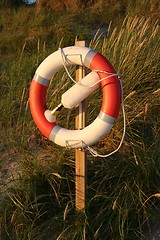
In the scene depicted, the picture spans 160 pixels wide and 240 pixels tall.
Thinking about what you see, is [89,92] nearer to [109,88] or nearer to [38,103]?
[109,88]

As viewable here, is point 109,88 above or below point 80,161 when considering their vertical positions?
above

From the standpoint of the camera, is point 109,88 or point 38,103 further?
point 38,103

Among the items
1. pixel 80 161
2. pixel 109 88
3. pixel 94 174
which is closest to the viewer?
pixel 109 88

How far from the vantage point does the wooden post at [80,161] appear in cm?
203

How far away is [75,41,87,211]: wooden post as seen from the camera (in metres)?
2.03

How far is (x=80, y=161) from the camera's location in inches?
82.8

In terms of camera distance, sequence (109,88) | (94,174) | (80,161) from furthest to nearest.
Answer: (94,174) → (80,161) → (109,88)

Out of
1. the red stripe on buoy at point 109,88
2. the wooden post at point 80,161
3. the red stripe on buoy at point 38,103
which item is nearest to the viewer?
the red stripe on buoy at point 109,88

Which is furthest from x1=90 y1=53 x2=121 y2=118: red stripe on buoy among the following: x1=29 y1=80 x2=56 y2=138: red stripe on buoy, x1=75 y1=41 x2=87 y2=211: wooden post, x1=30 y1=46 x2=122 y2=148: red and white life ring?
x1=29 y1=80 x2=56 y2=138: red stripe on buoy

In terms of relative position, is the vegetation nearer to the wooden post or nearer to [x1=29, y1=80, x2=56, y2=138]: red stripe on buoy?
the wooden post

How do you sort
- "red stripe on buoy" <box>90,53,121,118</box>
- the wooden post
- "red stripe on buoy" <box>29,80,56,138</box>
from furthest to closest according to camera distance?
"red stripe on buoy" <box>29,80,56,138</box>, the wooden post, "red stripe on buoy" <box>90,53,121,118</box>

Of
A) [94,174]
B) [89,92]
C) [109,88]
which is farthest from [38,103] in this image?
[94,174]

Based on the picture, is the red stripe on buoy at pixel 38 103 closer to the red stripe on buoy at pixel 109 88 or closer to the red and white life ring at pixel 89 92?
the red and white life ring at pixel 89 92

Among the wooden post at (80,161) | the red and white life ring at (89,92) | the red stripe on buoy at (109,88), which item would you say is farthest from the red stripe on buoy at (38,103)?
the red stripe on buoy at (109,88)
